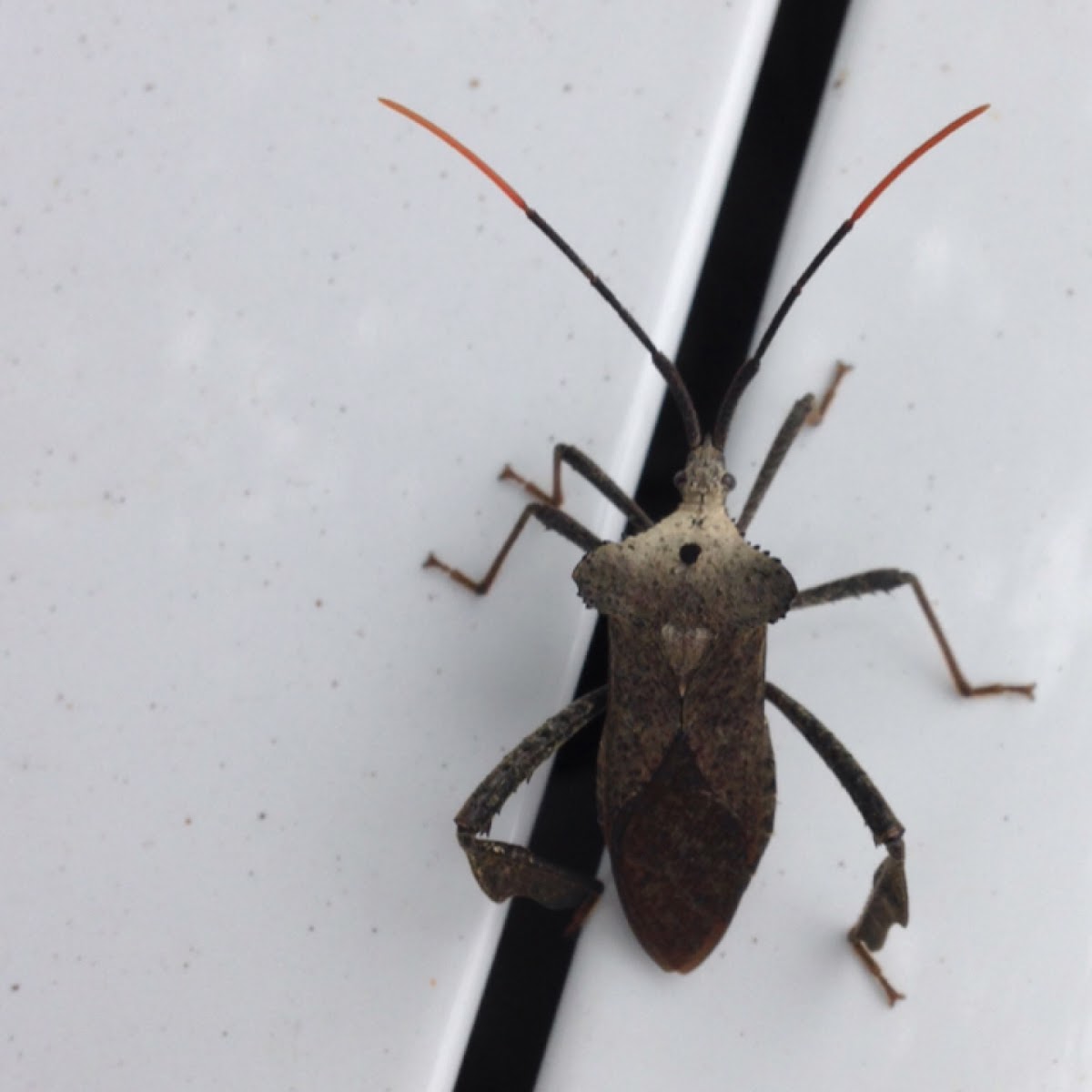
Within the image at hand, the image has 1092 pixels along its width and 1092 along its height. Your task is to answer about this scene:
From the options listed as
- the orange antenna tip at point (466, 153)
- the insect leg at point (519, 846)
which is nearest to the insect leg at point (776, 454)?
the insect leg at point (519, 846)

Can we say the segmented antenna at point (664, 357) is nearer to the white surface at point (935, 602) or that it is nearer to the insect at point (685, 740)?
the insect at point (685, 740)

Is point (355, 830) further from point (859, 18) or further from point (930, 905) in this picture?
point (859, 18)

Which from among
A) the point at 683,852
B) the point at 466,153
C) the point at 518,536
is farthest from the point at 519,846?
the point at 466,153

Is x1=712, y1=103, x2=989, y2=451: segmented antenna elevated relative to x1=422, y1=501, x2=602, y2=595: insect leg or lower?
elevated

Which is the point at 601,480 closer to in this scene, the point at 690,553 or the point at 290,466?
the point at 690,553

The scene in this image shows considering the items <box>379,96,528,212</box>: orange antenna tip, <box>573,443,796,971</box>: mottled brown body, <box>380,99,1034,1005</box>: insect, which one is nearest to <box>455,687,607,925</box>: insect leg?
<box>380,99,1034,1005</box>: insect

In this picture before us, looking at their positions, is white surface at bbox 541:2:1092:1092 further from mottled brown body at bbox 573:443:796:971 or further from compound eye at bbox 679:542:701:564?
compound eye at bbox 679:542:701:564

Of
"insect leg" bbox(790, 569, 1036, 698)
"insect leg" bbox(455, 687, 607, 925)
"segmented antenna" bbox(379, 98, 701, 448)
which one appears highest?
"segmented antenna" bbox(379, 98, 701, 448)
